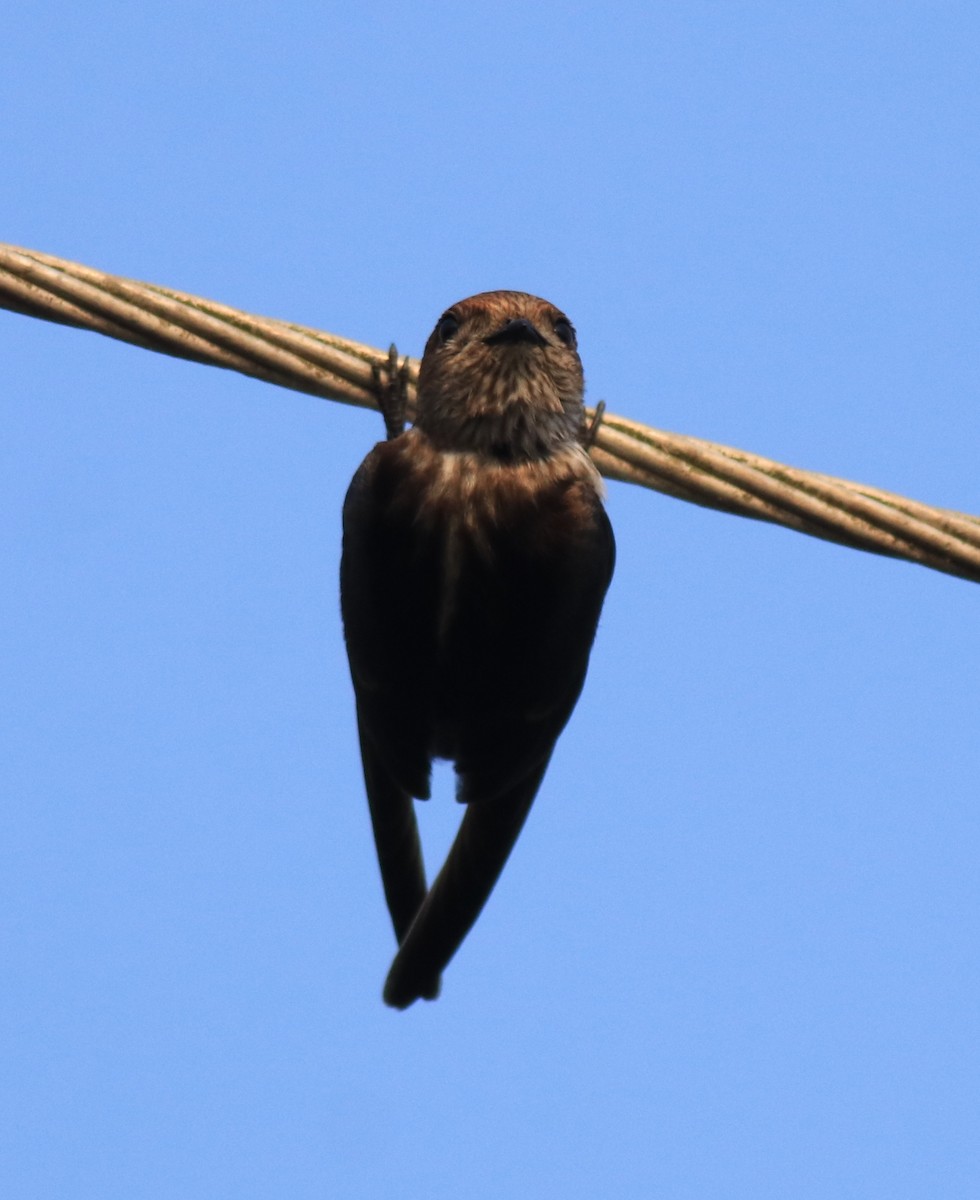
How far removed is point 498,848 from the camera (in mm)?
3801

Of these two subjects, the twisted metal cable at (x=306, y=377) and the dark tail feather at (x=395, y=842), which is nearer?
the twisted metal cable at (x=306, y=377)

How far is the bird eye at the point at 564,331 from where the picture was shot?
378 centimetres

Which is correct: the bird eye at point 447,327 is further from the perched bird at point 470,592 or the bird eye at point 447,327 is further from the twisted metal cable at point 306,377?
the twisted metal cable at point 306,377

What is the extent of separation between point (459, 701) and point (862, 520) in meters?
0.86

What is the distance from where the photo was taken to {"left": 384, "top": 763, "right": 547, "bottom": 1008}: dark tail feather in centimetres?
375

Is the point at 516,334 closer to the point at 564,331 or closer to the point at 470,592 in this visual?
the point at 564,331

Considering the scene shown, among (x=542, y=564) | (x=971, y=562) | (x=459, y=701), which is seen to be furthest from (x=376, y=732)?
(x=971, y=562)

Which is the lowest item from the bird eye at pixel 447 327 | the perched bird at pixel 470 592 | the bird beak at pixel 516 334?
the perched bird at pixel 470 592

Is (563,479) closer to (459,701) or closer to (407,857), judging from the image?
(459,701)

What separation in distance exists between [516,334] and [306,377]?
2.24 feet

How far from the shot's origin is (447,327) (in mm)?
3785

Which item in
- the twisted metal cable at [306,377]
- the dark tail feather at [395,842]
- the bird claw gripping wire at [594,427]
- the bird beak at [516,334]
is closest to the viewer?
the twisted metal cable at [306,377]

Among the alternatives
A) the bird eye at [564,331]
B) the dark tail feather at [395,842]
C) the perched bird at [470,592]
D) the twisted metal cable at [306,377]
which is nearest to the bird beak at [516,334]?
the perched bird at [470,592]

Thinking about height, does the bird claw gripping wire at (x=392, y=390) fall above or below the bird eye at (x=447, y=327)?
below
